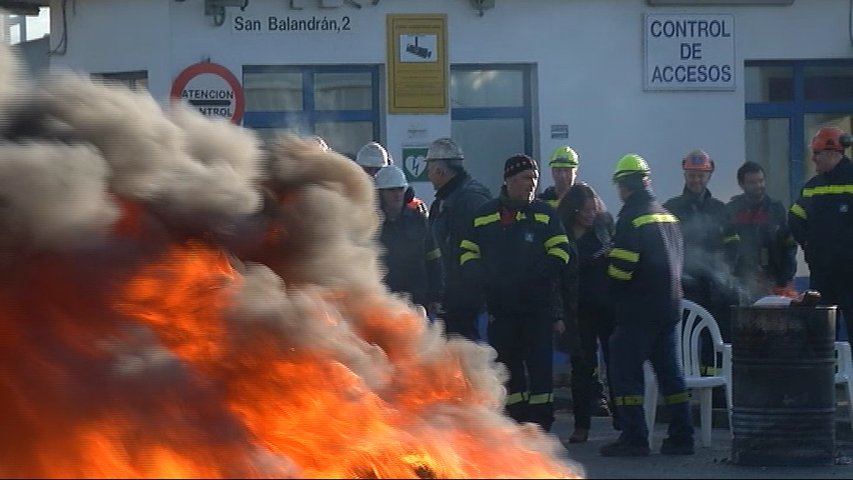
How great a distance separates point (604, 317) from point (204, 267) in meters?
5.93

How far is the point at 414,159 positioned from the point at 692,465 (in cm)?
662

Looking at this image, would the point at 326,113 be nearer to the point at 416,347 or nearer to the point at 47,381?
the point at 416,347

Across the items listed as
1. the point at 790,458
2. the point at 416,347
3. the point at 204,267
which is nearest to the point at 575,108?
the point at 790,458

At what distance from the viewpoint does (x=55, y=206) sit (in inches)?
219

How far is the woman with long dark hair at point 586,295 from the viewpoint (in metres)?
11.4

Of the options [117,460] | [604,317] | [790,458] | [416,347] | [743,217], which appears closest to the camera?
[117,460]

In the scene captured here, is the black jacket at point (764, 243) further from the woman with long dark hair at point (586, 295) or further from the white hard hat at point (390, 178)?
the white hard hat at point (390, 178)

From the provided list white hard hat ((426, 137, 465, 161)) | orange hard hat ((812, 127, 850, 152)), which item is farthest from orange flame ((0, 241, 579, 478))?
orange hard hat ((812, 127, 850, 152))

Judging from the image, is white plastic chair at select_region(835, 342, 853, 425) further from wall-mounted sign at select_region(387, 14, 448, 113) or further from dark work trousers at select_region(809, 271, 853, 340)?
wall-mounted sign at select_region(387, 14, 448, 113)

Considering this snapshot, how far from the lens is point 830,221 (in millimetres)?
11961

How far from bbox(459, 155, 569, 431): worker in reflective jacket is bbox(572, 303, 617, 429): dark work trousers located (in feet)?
2.47

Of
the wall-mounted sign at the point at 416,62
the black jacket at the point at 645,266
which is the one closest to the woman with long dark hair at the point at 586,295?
the black jacket at the point at 645,266

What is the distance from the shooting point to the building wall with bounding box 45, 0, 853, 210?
15898 mm

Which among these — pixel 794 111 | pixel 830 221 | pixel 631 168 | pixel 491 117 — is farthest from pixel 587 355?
pixel 794 111
